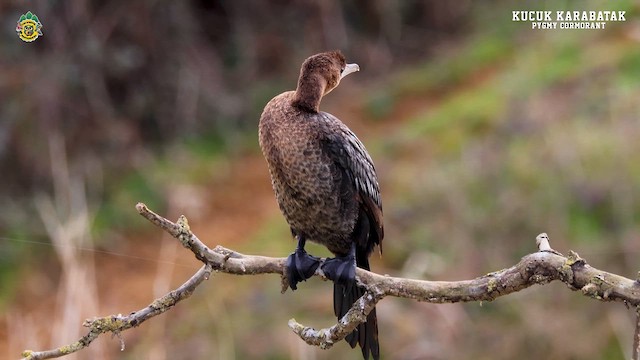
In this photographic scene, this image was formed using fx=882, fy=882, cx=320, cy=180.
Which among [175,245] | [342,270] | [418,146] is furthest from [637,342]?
[418,146]

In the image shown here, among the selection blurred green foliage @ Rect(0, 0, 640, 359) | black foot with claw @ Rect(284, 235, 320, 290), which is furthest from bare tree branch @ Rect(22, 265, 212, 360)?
blurred green foliage @ Rect(0, 0, 640, 359)

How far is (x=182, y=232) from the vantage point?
2.18 m

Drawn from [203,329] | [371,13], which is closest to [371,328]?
[203,329]

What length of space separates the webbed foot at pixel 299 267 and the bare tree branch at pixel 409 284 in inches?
6.6

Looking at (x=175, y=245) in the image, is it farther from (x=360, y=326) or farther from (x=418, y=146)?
(x=360, y=326)

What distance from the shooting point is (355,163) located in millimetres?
2607

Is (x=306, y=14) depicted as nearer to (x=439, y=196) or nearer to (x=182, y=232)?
(x=439, y=196)

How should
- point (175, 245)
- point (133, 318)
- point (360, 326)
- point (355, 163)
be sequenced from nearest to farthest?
point (133, 318)
point (355, 163)
point (360, 326)
point (175, 245)

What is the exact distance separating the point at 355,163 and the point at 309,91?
0.38 meters

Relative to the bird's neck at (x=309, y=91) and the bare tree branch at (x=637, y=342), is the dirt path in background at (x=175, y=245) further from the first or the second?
the bare tree branch at (x=637, y=342)

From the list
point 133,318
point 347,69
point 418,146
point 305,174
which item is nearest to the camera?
point 133,318

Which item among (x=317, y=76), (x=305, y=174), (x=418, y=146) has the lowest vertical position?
(x=305, y=174)

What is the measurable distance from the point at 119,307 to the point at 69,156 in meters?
1.69

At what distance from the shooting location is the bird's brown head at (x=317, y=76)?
2.25 meters
